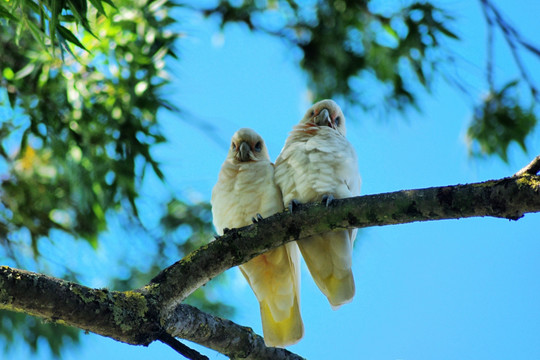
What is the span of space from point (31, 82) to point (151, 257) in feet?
6.46

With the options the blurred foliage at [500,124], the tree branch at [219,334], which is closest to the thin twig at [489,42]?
the blurred foliage at [500,124]

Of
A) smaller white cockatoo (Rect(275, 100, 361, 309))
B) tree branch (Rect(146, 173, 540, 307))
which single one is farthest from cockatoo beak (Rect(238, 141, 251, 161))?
tree branch (Rect(146, 173, 540, 307))

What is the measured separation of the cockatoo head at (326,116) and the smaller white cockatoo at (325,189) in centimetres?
39

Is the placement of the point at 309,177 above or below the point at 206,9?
below

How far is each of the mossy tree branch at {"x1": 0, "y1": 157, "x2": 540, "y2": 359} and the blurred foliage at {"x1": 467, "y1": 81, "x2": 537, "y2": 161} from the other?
2.89 m

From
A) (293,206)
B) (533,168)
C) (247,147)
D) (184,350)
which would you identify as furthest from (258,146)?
(533,168)

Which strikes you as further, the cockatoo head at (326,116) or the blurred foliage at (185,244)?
the blurred foliage at (185,244)

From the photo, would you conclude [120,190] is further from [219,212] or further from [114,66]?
[219,212]

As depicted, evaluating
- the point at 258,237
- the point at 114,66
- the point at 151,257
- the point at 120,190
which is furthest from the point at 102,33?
the point at 258,237

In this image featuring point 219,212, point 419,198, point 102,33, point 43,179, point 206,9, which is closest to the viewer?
point 419,198

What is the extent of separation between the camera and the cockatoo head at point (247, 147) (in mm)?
3902

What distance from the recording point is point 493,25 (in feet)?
14.0

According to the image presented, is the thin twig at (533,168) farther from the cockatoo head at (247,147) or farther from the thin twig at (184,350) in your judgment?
the cockatoo head at (247,147)

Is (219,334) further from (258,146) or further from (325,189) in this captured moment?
(258,146)
